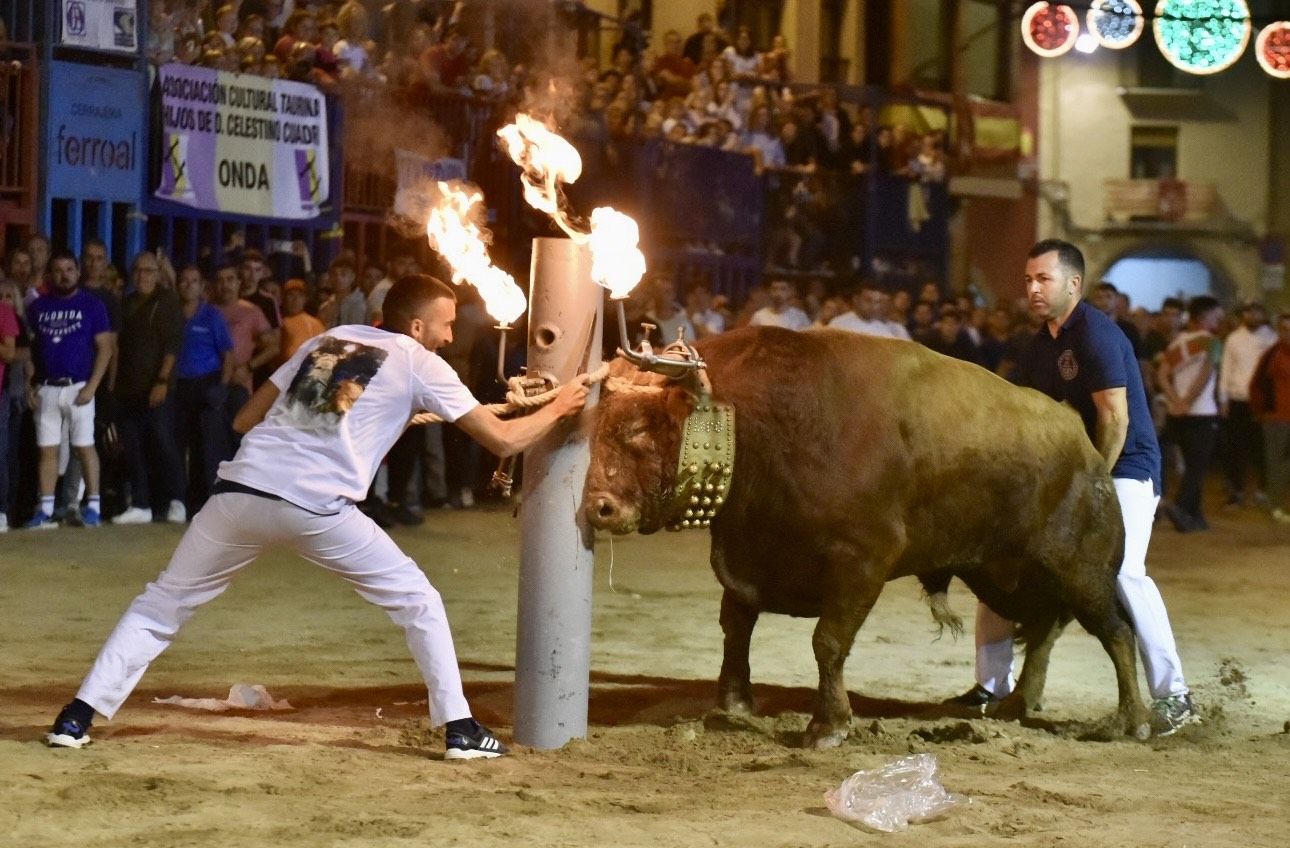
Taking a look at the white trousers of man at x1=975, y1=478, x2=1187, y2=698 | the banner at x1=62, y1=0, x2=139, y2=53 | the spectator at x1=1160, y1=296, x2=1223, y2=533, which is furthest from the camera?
the spectator at x1=1160, y1=296, x2=1223, y2=533

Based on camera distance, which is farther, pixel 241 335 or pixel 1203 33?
pixel 1203 33

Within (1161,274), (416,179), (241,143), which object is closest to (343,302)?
(241,143)

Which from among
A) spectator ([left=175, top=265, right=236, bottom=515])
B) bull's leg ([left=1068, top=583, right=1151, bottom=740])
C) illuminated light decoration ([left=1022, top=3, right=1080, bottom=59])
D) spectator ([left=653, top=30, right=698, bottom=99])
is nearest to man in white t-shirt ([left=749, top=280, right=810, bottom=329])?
spectator ([left=653, top=30, right=698, bottom=99])

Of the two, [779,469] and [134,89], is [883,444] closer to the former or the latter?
[779,469]

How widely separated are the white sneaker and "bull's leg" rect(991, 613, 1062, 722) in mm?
8187

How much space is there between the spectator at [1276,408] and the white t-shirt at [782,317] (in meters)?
4.59

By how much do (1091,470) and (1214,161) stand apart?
38661 millimetres

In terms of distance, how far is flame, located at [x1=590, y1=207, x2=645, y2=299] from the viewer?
725 cm

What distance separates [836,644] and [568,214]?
1.98 metres

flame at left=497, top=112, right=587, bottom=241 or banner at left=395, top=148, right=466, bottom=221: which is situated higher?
banner at left=395, top=148, right=466, bottom=221

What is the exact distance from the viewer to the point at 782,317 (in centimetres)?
1884

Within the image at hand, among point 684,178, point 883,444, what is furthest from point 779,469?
point 684,178

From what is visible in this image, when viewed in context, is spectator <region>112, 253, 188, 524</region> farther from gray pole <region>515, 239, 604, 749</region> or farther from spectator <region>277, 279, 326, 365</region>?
gray pole <region>515, 239, 604, 749</region>

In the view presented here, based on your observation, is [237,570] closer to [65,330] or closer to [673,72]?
[65,330]
